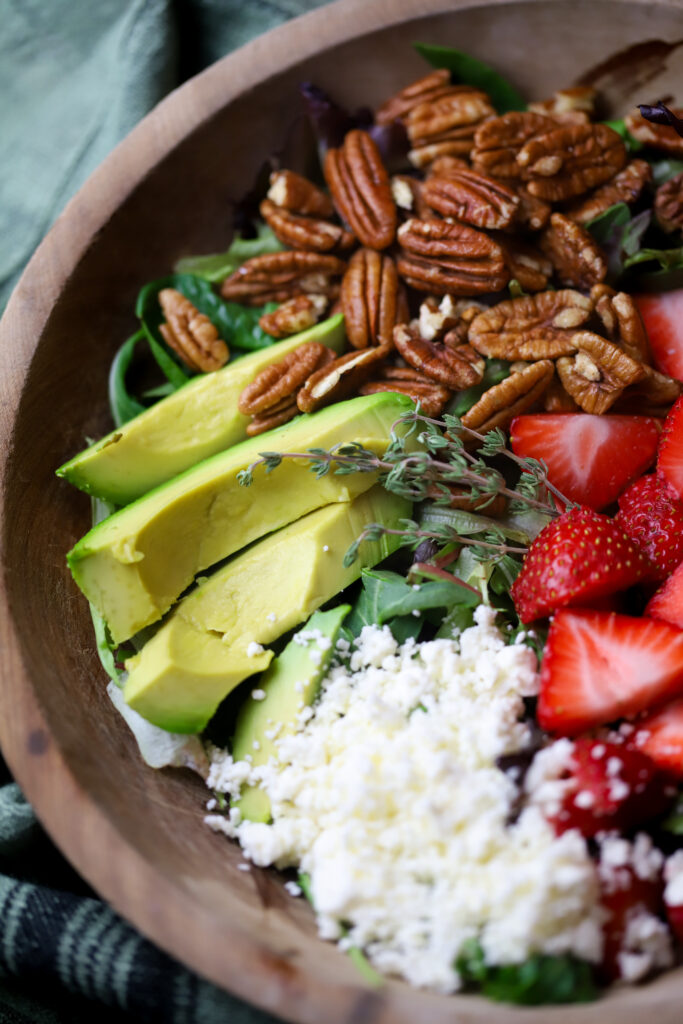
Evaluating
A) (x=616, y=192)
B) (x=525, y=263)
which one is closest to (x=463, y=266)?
(x=525, y=263)

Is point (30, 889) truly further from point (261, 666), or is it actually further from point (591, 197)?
point (591, 197)

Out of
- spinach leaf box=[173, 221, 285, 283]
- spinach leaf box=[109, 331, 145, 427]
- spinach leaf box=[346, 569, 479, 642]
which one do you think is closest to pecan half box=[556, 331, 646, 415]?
spinach leaf box=[346, 569, 479, 642]

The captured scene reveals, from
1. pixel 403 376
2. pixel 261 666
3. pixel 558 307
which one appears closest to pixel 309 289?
pixel 403 376

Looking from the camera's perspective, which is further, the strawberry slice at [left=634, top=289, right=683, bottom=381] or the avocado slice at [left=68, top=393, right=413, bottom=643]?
the strawberry slice at [left=634, top=289, right=683, bottom=381]

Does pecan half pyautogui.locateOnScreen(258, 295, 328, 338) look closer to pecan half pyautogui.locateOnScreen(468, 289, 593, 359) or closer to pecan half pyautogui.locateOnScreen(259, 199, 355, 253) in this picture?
pecan half pyautogui.locateOnScreen(259, 199, 355, 253)

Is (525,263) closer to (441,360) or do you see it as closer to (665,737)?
(441,360)

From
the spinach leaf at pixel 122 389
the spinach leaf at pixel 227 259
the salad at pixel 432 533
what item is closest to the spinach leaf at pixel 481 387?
the salad at pixel 432 533
